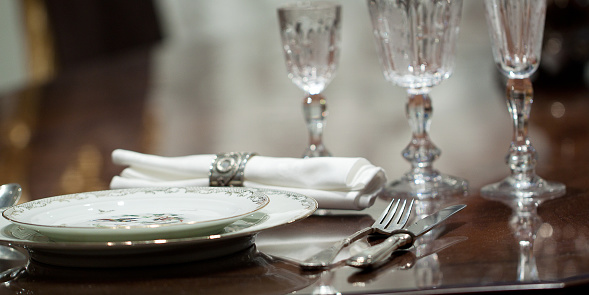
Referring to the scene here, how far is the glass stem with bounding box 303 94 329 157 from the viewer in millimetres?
884

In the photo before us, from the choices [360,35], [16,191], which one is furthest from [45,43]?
[16,191]

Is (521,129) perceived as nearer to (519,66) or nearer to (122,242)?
(519,66)

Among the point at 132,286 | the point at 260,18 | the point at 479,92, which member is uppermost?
the point at 260,18

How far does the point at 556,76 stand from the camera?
6.34 feet

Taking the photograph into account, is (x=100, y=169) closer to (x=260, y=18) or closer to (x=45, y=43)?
(x=45, y=43)

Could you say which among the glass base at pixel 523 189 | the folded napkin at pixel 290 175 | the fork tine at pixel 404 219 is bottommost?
the fork tine at pixel 404 219

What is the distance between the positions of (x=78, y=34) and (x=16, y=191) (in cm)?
258

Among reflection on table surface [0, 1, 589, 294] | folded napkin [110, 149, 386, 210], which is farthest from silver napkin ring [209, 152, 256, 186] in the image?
reflection on table surface [0, 1, 589, 294]

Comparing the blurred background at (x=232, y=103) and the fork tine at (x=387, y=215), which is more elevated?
the blurred background at (x=232, y=103)

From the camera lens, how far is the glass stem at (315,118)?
2.90ft

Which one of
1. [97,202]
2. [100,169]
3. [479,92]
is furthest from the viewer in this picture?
[479,92]

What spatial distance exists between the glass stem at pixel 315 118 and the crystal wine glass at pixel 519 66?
0.63 feet

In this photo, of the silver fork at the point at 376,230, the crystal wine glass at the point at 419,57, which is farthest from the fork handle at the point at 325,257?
the crystal wine glass at the point at 419,57

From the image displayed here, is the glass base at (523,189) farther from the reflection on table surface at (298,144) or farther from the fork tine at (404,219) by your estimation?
the fork tine at (404,219)
